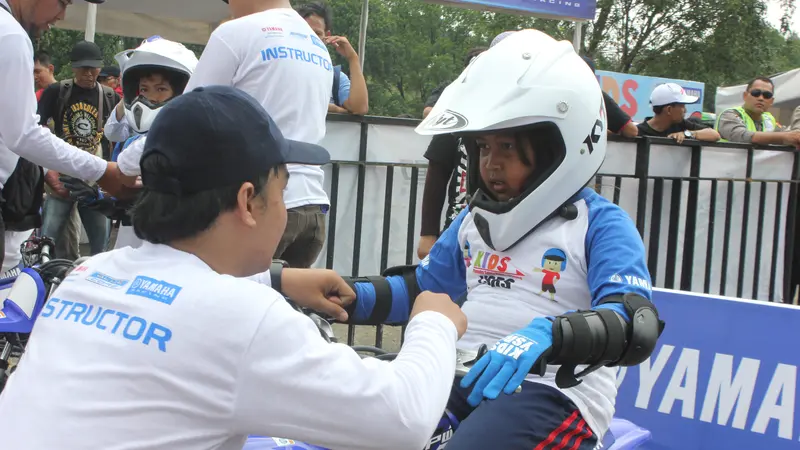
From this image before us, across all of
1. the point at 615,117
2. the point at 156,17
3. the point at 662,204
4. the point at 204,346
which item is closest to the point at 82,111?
the point at 615,117

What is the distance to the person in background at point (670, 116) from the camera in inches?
248

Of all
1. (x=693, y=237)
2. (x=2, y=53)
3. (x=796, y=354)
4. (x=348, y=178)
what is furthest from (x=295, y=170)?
(x=693, y=237)

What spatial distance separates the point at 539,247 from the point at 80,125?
16.1 feet

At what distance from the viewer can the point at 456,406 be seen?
224cm

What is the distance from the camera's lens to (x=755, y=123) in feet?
24.4

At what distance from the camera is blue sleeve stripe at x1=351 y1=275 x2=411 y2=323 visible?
2.51 metres

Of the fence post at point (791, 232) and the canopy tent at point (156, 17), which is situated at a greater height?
the canopy tent at point (156, 17)

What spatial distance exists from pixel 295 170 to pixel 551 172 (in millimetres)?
1337

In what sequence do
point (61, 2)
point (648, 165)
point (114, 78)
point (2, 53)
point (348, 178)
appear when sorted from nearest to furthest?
point (2, 53) → point (61, 2) → point (348, 178) → point (648, 165) → point (114, 78)

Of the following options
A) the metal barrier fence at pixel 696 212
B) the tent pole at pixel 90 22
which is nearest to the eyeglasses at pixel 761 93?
the metal barrier fence at pixel 696 212

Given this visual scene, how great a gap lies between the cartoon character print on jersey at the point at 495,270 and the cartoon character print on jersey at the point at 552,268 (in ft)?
0.24

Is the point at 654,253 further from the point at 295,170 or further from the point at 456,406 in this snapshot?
the point at 456,406

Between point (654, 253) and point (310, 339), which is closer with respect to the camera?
point (310, 339)

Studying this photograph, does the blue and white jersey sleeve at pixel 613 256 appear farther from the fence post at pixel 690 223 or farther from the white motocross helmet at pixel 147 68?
the fence post at pixel 690 223
